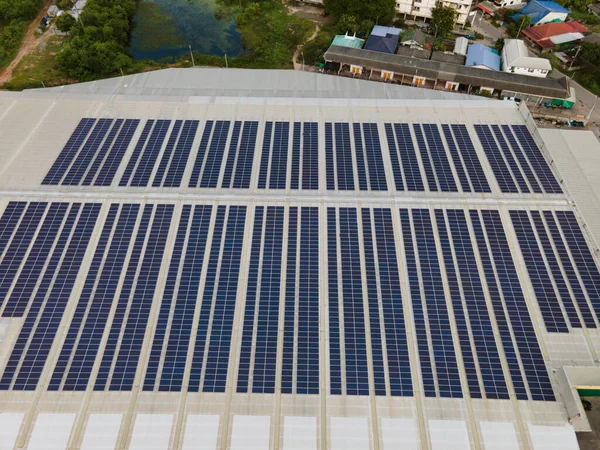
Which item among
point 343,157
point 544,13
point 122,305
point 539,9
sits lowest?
point 122,305

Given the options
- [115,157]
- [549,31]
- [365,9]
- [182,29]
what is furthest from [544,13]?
[115,157]

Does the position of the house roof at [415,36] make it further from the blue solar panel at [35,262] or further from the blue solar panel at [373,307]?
the blue solar panel at [35,262]

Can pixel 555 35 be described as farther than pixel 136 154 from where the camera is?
Result: Yes

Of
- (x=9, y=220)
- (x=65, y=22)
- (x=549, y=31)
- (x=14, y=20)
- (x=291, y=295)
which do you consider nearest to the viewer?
(x=291, y=295)

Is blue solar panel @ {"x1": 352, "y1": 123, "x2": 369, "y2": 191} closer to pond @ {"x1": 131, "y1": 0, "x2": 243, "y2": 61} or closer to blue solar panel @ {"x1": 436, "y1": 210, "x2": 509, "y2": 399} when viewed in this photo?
blue solar panel @ {"x1": 436, "y1": 210, "x2": 509, "y2": 399}

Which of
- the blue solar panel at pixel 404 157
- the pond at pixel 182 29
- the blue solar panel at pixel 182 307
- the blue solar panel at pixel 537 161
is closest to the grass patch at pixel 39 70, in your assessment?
the pond at pixel 182 29

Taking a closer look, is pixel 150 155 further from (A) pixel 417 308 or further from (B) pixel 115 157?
(A) pixel 417 308

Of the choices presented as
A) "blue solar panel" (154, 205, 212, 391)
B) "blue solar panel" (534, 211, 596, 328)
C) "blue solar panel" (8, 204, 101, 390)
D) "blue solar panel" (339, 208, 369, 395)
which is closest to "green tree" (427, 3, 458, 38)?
"blue solar panel" (534, 211, 596, 328)

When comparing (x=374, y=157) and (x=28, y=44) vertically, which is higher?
(x=374, y=157)
